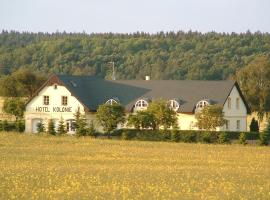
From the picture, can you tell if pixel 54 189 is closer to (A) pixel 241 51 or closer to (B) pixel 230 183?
(B) pixel 230 183

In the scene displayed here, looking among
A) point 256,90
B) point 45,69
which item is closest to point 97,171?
point 256,90

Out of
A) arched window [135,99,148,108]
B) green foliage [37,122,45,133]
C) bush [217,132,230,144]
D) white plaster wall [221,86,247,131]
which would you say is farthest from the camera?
arched window [135,99,148,108]

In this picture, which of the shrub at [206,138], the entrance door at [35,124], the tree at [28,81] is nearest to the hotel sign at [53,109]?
the entrance door at [35,124]

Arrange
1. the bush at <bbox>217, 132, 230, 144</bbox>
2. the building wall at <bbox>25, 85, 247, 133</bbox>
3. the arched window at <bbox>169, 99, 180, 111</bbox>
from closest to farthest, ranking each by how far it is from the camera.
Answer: the bush at <bbox>217, 132, 230, 144</bbox> < the arched window at <bbox>169, 99, 180, 111</bbox> < the building wall at <bbox>25, 85, 247, 133</bbox>

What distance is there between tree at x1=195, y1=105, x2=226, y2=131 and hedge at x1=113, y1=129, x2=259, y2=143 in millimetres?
1219

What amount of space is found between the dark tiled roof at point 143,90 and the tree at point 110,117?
18.3 feet

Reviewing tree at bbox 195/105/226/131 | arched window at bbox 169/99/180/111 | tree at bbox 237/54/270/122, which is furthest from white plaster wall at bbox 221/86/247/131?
tree at bbox 237/54/270/122

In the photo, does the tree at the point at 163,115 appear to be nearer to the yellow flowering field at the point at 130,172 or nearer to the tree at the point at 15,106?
the yellow flowering field at the point at 130,172

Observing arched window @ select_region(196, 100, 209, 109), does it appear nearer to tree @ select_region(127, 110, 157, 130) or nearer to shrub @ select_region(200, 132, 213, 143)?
tree @ select_region(127, 110, 157, 130)

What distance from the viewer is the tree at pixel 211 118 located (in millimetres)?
58594

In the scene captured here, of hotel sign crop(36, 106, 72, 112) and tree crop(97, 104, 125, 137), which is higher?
hotel sign crop(36, 106, 72, 112)

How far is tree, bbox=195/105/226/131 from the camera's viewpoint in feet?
192

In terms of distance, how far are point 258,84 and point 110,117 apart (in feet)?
86.2

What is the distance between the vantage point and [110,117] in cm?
6003
